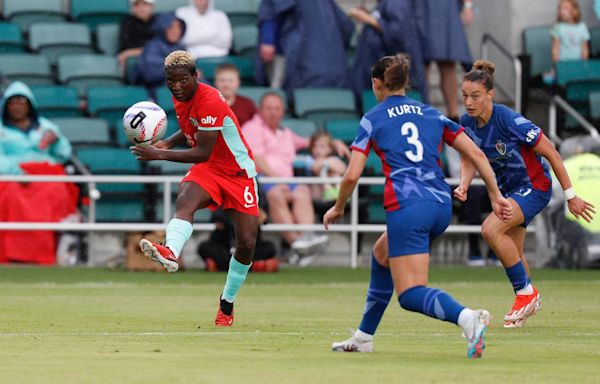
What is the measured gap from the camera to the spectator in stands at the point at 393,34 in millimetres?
21359

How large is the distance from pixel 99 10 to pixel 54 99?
2345 mm

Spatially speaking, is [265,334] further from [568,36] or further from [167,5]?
[167,5]

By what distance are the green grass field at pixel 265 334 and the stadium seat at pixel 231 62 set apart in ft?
14.2

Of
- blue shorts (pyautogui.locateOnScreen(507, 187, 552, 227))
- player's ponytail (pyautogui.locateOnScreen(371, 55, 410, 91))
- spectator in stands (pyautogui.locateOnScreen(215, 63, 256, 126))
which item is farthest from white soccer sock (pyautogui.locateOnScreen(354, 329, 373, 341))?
spectator in stands (pyautogui.locateOnScreen(215, 63, 256, 126))

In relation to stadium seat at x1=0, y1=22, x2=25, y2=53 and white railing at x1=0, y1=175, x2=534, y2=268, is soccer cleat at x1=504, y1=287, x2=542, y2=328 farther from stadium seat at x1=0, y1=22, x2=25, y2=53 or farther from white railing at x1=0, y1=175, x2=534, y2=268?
stadium seat at x1=0, y1=22, x2=25, y2=53

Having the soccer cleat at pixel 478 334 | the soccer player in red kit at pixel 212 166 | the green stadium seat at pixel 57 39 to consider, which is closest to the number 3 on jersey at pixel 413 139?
the soccer cleat at pixel 478 334

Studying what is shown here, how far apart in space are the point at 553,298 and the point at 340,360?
6.61 metres

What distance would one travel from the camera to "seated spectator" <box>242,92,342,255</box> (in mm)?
19844

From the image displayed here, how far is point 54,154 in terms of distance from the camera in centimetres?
2009

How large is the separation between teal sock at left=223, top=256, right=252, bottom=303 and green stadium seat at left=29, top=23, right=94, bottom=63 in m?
11.1

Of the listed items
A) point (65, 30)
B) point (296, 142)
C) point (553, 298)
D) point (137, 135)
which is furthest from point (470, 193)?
point (137, 135)

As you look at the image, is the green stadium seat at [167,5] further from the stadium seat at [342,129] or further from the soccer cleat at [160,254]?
the soccer cleat at [160,254]

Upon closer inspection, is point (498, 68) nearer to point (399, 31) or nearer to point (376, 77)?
point (399, 31)

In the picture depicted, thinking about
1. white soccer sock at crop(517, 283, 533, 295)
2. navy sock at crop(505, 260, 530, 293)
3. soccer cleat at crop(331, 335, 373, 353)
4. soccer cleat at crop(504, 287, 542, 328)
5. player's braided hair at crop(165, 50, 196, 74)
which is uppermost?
player's braided hair at crop(165, 50, 196, 74)
